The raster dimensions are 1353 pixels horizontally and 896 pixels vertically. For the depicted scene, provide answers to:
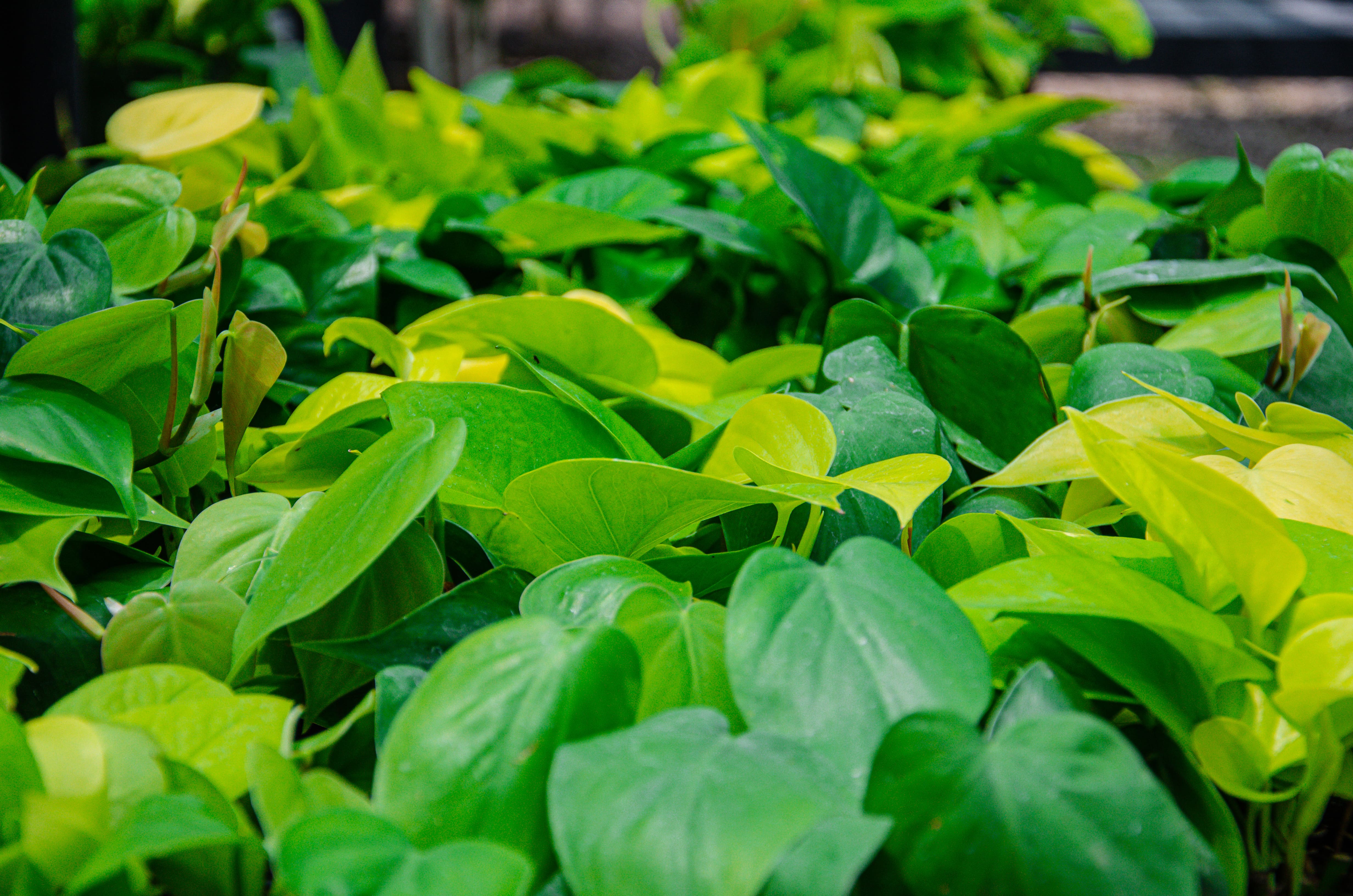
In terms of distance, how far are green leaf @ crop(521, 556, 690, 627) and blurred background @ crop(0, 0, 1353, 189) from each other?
3.63ft

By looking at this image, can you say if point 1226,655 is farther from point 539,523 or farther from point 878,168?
point 878,168

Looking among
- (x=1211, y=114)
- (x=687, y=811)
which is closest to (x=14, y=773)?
(x=687, y=811)

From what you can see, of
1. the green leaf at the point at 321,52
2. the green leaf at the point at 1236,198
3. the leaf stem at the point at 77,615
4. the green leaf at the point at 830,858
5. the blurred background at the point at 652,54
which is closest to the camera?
the green leaf at the point at 830,858

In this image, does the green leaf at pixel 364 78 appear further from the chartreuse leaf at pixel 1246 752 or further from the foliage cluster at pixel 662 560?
the chartreuse leaf at pixel 1246 752

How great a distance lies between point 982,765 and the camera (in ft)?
0.59

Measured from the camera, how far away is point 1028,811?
18cm

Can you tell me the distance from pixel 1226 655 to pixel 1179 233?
14.7 inches

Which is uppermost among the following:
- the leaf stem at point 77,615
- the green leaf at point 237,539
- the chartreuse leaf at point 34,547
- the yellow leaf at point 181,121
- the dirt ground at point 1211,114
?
→ the yellow leaf at point 181,121

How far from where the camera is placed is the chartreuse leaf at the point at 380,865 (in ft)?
0.55

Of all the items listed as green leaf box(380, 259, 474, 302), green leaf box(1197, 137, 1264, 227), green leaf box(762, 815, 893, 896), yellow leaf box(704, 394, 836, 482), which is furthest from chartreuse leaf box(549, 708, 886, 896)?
green leaf box(1197, 137, 1264, 227)

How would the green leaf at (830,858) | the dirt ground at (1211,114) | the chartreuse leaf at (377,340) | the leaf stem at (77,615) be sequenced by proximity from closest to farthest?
the green leaf at (830,858)
the leaf stem at (77,615)
the chartreuse leaf at (377,340)
the dirt ground at (1211,114)

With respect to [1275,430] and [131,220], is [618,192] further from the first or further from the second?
[1275,430]

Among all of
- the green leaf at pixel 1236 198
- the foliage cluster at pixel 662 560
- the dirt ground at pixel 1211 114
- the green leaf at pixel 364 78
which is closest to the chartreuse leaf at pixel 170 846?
the foliage cluster at pixel 662 560

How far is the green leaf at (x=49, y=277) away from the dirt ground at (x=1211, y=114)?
81.1 inches
